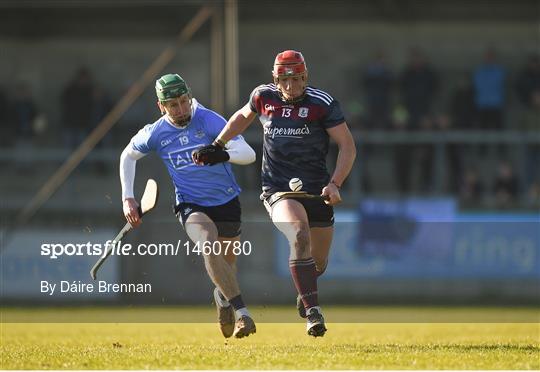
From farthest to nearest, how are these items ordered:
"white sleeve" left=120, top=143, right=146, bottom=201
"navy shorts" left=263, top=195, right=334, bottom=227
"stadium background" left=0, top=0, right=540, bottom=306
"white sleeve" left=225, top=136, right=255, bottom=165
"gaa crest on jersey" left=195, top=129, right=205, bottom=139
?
1. "stadium background" left=0, top=0, right=540, bottom=306
2. "white sleeve" left=120, top=143, right=146, bottom=201
3. "gaa crest on jersey" left=195, top=129, right=205, bottom=139
4. "navy shorts" left=263, top=195, right=334, bottom=227
5. "white sleeve" left=225, top=136, right=255, bottom=165

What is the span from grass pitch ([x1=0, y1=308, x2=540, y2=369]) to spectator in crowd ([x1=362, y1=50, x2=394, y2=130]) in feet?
27.5

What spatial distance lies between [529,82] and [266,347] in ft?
45.5

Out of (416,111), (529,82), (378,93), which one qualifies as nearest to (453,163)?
(416,111)

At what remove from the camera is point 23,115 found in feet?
73.3

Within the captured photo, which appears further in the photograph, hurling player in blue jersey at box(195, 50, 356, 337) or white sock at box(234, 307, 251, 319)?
white sock at box(234, 307, 251, 319)

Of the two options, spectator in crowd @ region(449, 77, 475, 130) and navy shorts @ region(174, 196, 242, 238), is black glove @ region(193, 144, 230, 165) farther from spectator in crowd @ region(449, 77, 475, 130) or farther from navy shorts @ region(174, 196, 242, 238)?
spectator in crowd @ region(449, 77, 475, 130)

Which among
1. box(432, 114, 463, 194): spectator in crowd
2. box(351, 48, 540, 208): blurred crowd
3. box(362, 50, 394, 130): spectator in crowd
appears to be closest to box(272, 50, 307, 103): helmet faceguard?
box(351, 48, 540, 208): blurred crowd

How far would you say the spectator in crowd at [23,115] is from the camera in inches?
877

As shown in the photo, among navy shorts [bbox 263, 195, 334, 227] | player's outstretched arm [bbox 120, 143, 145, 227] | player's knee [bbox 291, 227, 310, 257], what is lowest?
player's knee [bbox 291, 227, 310, 257]

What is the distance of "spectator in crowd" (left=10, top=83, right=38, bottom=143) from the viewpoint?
73.0ft

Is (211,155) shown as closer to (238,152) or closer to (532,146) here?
(238,152)

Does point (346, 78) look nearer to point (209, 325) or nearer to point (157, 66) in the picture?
point (157, 66)

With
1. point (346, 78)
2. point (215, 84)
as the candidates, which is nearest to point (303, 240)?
point (215, 84)

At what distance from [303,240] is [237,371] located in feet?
5.84
